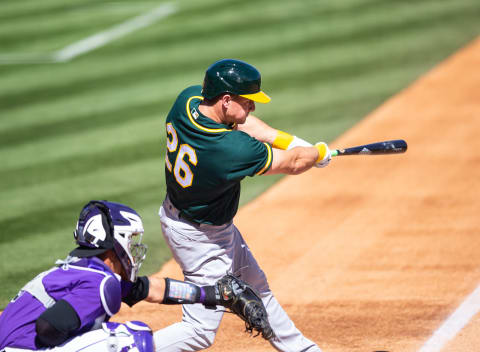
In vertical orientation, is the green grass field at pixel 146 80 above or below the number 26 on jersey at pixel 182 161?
below

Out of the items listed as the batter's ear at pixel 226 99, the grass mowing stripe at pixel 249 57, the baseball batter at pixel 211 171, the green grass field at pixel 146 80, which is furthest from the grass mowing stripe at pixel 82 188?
the batter's ear at pixel 226 99

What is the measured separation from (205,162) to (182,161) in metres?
0.19

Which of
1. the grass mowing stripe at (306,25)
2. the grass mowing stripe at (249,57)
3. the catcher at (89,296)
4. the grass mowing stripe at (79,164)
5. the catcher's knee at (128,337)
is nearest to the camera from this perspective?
the catcher at (89,296)

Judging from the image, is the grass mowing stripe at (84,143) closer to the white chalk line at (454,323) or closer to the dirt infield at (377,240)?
the dirt infield at (377,240)

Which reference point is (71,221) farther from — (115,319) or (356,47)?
(356,47)

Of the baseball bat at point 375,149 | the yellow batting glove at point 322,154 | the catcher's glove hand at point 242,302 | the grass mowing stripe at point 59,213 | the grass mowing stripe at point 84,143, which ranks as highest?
the yellow batting glove at point 322,154

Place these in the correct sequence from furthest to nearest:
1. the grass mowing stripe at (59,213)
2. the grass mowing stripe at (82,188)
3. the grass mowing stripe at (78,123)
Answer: the grass mowing stripe at (78,123) < the grass mowing stripe at (82,188) < the grass mowing stripe at (59,213)

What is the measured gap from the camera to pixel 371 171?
8.58 meters

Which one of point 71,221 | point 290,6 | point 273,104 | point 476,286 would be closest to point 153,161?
point 71,221

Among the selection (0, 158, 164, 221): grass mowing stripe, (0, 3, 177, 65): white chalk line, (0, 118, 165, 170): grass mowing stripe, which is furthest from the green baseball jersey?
(0, 3, 177, 65): white chalk line

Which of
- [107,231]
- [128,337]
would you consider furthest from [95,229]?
[128,337]

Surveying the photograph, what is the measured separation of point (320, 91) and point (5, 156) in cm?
467

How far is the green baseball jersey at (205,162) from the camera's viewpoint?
13.9 feet

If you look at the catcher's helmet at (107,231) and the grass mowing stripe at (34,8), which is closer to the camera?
the catcher's helmet at (107,231)
